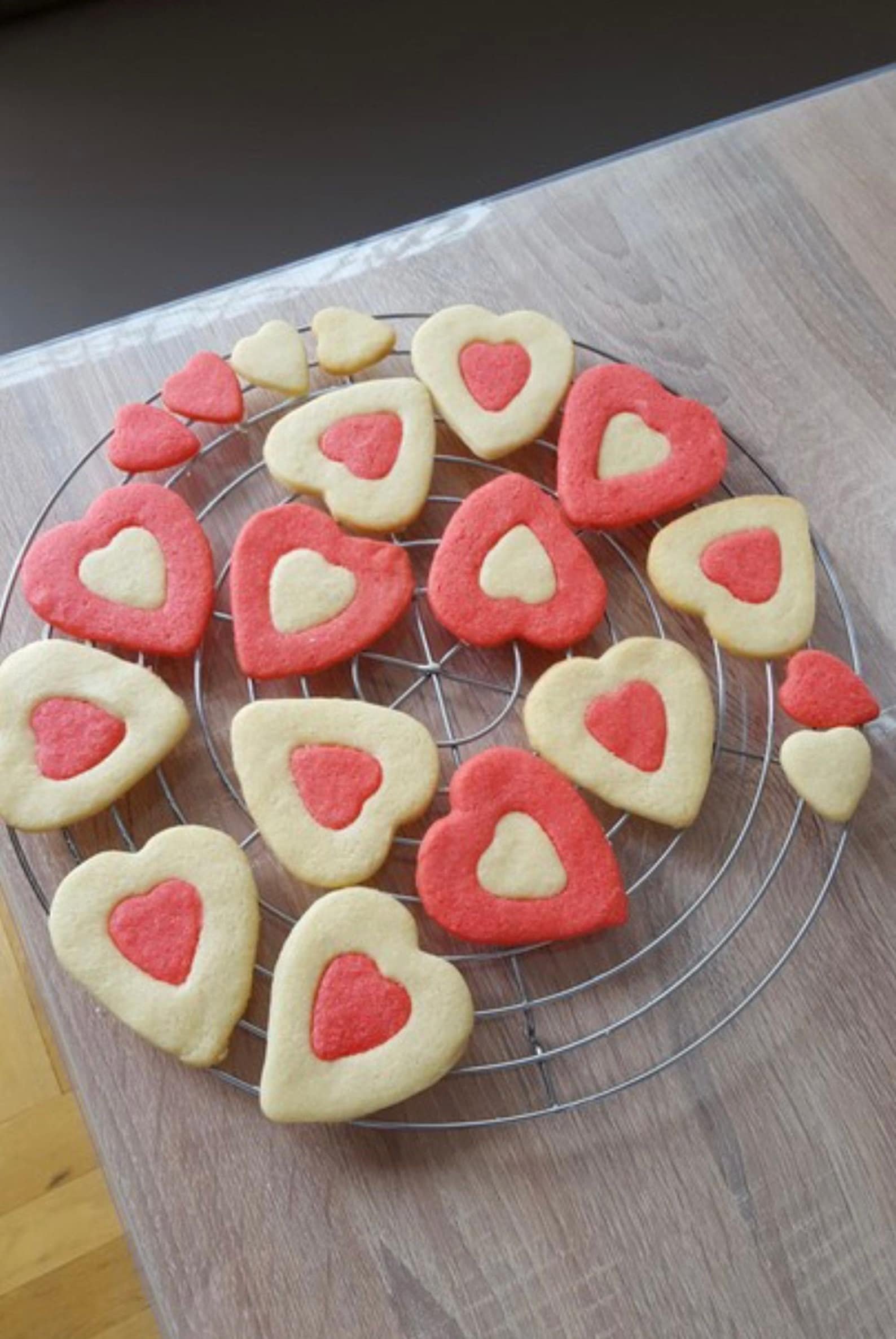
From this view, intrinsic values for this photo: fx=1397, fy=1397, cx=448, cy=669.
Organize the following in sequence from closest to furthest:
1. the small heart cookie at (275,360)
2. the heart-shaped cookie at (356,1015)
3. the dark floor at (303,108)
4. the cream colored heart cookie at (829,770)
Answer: the heart-shaped cookie at (356,1015) < the cream colored heart cookie at (829,770) < the small heart cookie at (275,360) < the dark floor at (303,108)

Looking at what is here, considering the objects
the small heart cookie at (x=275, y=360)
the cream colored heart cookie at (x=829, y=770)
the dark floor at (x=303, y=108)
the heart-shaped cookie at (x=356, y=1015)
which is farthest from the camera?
the dark floor at (x=303, y=108)

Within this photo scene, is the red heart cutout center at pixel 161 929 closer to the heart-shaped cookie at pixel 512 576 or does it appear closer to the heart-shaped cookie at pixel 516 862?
the heart-shaped cookie at pixel 516 862

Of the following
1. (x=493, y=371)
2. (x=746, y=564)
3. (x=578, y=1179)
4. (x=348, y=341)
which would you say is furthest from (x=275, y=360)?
(x=578, y=1179)

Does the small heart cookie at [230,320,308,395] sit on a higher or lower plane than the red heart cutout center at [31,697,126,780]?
higher

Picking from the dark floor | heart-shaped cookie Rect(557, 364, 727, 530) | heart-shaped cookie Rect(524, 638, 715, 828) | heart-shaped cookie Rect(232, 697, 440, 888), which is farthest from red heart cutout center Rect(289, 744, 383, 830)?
the dark floor

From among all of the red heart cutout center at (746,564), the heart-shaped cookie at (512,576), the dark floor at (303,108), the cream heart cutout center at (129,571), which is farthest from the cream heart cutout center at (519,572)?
the dark floor at (303,108)

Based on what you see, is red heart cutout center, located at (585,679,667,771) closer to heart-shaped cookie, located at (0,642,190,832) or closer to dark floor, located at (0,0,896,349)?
heart-shaped cookie, located at (0,642,190,832)

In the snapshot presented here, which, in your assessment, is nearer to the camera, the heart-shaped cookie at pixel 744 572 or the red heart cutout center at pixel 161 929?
the red heart cutout center at pixel 161 929

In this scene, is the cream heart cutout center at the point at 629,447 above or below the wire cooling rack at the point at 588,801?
above

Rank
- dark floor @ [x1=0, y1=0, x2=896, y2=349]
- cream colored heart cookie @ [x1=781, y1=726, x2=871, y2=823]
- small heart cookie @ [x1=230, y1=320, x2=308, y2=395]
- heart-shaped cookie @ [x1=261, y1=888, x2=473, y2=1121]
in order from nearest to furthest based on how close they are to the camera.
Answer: heart-shaped cookie @ [x1=261, y1=888, x2=473, y2=1121] < cream colored heart cookie @ [x1=781, y1=726, x2=871, y2=823] < small heart cookie @ [x1=230, y1=320, x2=308, y2=395] < dark floor @ [x1=0, y1=0, x2=896, y2=349]
